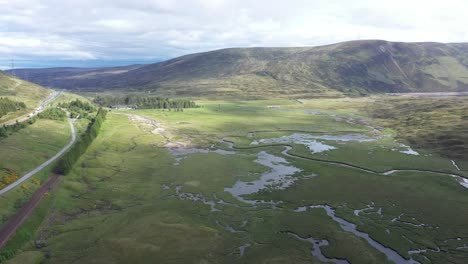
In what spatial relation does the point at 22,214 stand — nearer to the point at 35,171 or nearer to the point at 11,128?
the point at 35,171

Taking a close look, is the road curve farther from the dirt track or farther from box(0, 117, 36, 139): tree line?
box(0, 117, 36, 139): tree line

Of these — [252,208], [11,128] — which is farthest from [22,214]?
[11,128]

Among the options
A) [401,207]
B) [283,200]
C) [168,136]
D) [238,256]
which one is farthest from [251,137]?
[238,256]

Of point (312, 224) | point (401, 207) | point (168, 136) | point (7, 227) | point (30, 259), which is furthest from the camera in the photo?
point (168, 136)

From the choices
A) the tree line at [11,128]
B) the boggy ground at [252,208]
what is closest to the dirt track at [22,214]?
the boggy ground at [252,208]

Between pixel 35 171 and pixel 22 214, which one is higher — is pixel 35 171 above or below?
above

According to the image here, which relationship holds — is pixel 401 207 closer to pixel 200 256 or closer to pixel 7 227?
pixel 200 256

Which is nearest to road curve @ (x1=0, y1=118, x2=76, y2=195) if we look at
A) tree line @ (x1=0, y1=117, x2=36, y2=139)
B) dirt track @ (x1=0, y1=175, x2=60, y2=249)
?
dirt track @ (x1=0, y1=175, x2=60, y2=249)

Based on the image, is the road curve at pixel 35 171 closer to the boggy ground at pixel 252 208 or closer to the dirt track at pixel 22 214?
the dirt track at pixel 22 214
